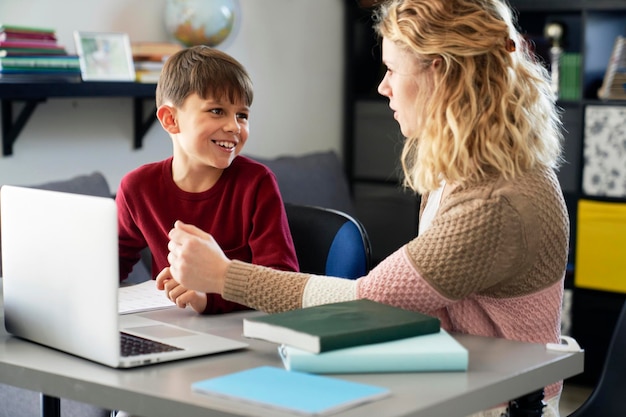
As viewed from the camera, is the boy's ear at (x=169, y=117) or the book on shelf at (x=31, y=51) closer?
the boy's ear at (x=169, y=117)

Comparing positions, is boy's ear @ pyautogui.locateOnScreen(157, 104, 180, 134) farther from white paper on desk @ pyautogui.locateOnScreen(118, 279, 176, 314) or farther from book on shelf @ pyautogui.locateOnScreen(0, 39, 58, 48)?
book on shelf @ pyautogui.locateOnScreen(0, 39, 58, 48)

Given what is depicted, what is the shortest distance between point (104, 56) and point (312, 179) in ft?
3.23

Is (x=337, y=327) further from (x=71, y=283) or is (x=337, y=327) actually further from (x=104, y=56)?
(x=104, y=56)

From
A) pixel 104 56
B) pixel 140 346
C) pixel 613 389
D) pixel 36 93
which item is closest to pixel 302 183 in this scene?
pixel 104 56

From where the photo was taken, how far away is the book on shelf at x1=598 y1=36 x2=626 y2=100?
3.77 meters

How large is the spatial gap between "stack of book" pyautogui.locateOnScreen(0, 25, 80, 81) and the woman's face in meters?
1.45

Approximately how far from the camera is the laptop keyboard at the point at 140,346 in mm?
1307

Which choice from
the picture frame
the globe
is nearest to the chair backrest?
the picture frame

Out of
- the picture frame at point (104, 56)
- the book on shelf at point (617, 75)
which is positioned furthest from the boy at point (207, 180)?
the book on shelf at point (617, 75)

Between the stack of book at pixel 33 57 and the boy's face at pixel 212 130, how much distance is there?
960 millimetres

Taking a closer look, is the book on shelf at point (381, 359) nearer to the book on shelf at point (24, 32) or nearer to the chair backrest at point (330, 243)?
the chair backrest at point (330, 243)

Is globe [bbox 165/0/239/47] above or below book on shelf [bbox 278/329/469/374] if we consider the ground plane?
above

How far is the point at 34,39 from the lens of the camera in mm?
2771

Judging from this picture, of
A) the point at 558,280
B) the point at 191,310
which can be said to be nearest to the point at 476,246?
the point at 558,280
